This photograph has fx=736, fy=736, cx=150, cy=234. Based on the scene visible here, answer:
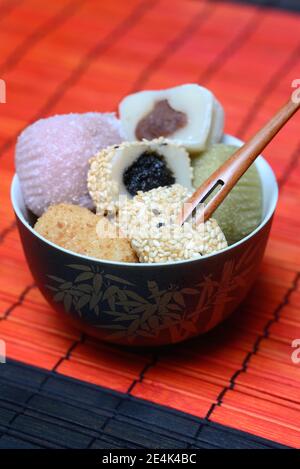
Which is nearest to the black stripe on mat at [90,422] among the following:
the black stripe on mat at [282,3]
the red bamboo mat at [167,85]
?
the red bamboo mat at [167,85]

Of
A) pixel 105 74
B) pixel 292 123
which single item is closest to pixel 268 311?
pixel 292 123

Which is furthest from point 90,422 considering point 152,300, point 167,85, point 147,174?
point 167,85

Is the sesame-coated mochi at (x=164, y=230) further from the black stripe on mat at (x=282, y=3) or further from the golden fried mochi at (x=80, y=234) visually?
the black stripe on mat at (x=282, y=3)

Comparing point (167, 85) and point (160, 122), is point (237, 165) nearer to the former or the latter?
point (160, 122)

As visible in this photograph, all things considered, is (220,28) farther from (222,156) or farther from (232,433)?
(232,433)

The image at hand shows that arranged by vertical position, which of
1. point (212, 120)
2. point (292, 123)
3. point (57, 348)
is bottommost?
point (57, 348)

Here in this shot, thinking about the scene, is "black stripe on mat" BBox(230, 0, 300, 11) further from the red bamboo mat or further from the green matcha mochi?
the green matcha mochi
